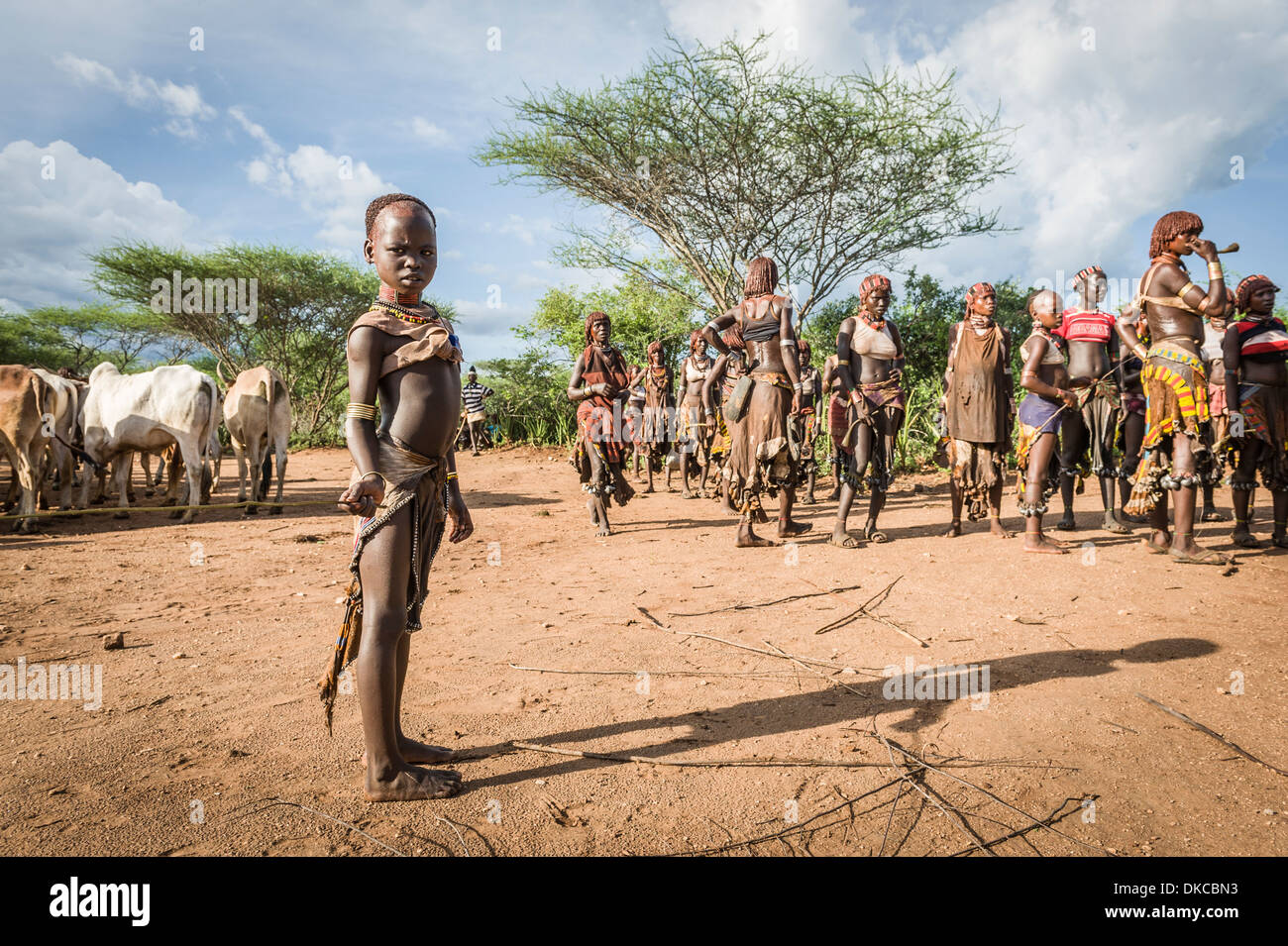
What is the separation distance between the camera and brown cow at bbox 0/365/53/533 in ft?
28.0

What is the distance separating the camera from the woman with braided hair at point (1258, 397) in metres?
5.93

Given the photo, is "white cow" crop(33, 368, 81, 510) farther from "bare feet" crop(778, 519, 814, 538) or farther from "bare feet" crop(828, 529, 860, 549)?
"bare feet" crop(828, 529, 860, 549)

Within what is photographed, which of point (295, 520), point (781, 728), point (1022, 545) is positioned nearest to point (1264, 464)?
point (1022, 545)

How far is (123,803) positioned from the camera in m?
2.54

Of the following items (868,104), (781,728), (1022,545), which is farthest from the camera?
(868,104)

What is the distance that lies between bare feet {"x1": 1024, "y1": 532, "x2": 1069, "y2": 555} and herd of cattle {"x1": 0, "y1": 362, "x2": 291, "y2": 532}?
324 inches

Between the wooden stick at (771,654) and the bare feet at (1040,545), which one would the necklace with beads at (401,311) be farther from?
the bare feet at (1040,545)

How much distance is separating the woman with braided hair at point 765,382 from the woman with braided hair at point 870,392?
62 centimetres

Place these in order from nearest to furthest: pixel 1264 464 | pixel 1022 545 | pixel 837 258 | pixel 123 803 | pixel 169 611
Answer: pixel 123 803 < pixel 169 611 < pixel 1264 464 < pixel 1022 545 < pixel 837 258

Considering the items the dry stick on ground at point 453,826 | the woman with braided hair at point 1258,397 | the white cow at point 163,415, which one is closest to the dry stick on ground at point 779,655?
the dry stick on ground at point 453,826

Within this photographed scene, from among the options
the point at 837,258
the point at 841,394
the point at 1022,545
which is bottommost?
the point at 1022,545

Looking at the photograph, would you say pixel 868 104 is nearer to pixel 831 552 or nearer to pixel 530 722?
pixel 831 552

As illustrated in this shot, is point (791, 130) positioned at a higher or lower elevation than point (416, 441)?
higher

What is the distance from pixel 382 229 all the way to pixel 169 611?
3.77 m
